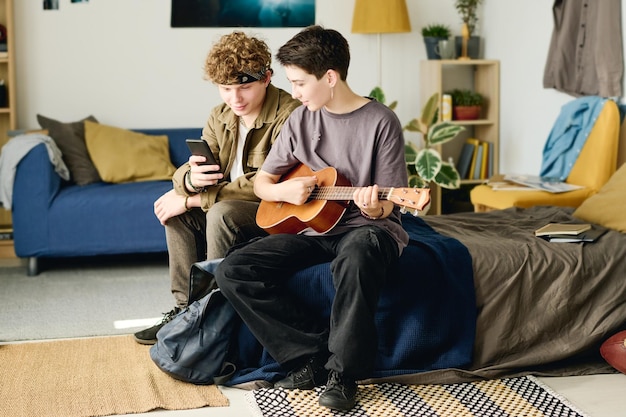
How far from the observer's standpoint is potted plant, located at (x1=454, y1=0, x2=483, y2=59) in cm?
576

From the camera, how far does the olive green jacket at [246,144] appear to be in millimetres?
3219

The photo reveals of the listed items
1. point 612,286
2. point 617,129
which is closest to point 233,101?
point 612,286

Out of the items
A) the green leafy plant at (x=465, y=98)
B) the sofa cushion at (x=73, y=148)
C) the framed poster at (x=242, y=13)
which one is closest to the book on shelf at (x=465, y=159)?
the green leafy plant at (x=465, y=98)

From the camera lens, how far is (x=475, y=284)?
310 centimetres

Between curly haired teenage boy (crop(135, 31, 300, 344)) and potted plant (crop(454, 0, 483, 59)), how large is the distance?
8.88ft

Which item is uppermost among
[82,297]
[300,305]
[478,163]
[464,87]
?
[464,87]

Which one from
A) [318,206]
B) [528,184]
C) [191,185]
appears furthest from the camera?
[528,184]

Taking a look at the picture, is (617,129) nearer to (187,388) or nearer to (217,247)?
(217,247)

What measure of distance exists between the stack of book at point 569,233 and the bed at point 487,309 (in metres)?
0.04

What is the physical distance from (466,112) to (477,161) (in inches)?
12.5

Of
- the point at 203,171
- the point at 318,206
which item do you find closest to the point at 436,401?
the point at 318,206

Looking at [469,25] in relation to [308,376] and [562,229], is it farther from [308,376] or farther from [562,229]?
[308,376]

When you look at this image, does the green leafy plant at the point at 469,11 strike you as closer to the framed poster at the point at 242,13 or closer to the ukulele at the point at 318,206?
the framed poster at the point at 242,13

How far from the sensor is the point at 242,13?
560 cm
